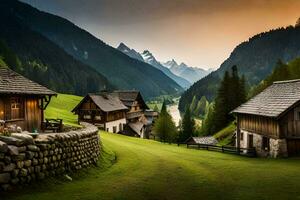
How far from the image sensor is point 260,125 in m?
39.5

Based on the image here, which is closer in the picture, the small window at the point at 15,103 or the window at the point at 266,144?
the small window at the point at 15,103

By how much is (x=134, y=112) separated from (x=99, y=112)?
74.2 ft

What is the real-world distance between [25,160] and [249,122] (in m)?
35.1

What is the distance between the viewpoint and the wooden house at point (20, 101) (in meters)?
28.7

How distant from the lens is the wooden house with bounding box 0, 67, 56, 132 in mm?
28734

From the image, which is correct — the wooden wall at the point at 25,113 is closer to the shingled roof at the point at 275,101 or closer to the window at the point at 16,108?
the window at the point at 16,108

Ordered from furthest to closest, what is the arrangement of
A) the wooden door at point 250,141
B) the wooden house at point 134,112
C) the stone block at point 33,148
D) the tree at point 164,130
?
the tree at point 164,130, the wooden house at point 134,112, the wooden door at point 250,141, the stone block at point 33,148

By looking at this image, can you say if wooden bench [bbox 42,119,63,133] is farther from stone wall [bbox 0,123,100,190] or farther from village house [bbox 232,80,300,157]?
village house [bbox 232,80,300,157]

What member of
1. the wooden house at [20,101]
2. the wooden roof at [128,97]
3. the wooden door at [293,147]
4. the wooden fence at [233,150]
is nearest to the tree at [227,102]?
the wooden roof at [128,97]

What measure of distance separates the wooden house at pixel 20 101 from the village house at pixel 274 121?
2503cm

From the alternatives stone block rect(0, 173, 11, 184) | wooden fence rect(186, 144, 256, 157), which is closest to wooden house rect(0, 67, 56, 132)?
stone block rect(0, 173, 11, 184)

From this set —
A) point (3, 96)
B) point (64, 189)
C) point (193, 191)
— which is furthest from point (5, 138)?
point (3, 96)

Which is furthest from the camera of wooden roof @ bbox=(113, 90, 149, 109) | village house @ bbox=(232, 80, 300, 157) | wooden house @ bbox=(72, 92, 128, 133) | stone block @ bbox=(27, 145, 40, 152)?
wooden roof @ bbox=(113, 90, 149, 109)

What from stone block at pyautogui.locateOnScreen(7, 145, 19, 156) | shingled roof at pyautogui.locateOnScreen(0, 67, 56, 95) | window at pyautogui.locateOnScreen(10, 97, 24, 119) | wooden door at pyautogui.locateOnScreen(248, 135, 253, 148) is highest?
shingled roof at pyautogui.locateOnScreen(0, 67, 56, 95)
